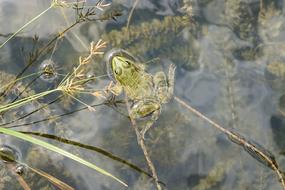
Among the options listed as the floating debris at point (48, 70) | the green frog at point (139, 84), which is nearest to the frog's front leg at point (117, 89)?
the green frog at point (139, 84)

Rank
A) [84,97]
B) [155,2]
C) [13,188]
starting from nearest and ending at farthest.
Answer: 1. [13,188]
2. [84,97]
3. [155,2]

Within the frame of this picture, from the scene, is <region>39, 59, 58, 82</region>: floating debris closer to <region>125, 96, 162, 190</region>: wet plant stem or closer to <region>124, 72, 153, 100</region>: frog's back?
<region>124, 72, 153, 100</region>: frog's back

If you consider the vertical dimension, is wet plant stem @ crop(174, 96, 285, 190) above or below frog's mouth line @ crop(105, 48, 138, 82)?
below

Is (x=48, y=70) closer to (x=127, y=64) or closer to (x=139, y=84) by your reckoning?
(x=127, y=64)

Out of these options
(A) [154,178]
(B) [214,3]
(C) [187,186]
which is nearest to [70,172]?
(A) [154,178]

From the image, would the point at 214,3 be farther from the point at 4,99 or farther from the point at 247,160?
the point at 4,99

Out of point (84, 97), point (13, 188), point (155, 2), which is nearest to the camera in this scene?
point (13, 188)

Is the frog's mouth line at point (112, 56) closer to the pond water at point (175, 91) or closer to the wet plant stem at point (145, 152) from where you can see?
the pond water at point (175, 91)

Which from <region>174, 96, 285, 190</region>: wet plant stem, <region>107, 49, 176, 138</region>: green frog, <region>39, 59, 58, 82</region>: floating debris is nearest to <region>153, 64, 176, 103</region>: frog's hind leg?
<region>107, 49, 176, 138</region>: green frog
